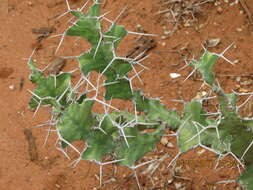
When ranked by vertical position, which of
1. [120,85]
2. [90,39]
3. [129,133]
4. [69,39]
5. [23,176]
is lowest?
[23,176]

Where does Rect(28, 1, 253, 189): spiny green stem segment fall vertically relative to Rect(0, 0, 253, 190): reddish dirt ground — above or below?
above

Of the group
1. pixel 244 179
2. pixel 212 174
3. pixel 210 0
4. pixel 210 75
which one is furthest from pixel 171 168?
pixel 210 0

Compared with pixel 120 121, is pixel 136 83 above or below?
below

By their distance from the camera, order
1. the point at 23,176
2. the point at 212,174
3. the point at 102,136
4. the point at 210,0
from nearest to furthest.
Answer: the point at 102,136
the point at 212,174
the point at 23,176
the point at 210,0

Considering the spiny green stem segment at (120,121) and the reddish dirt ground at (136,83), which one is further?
the reddish dirt ground at (136,83)

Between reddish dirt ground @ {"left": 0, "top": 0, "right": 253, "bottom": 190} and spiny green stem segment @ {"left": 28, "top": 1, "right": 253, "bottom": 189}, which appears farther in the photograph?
reddish dirt ground @ {"left": 0, "top": 0, "right": 253, "bottom": 190}

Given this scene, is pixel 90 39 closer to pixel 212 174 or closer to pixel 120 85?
pixel 120 85

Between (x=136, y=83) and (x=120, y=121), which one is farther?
(x=136, y=83)

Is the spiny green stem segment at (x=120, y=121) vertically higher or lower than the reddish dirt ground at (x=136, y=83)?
higher
